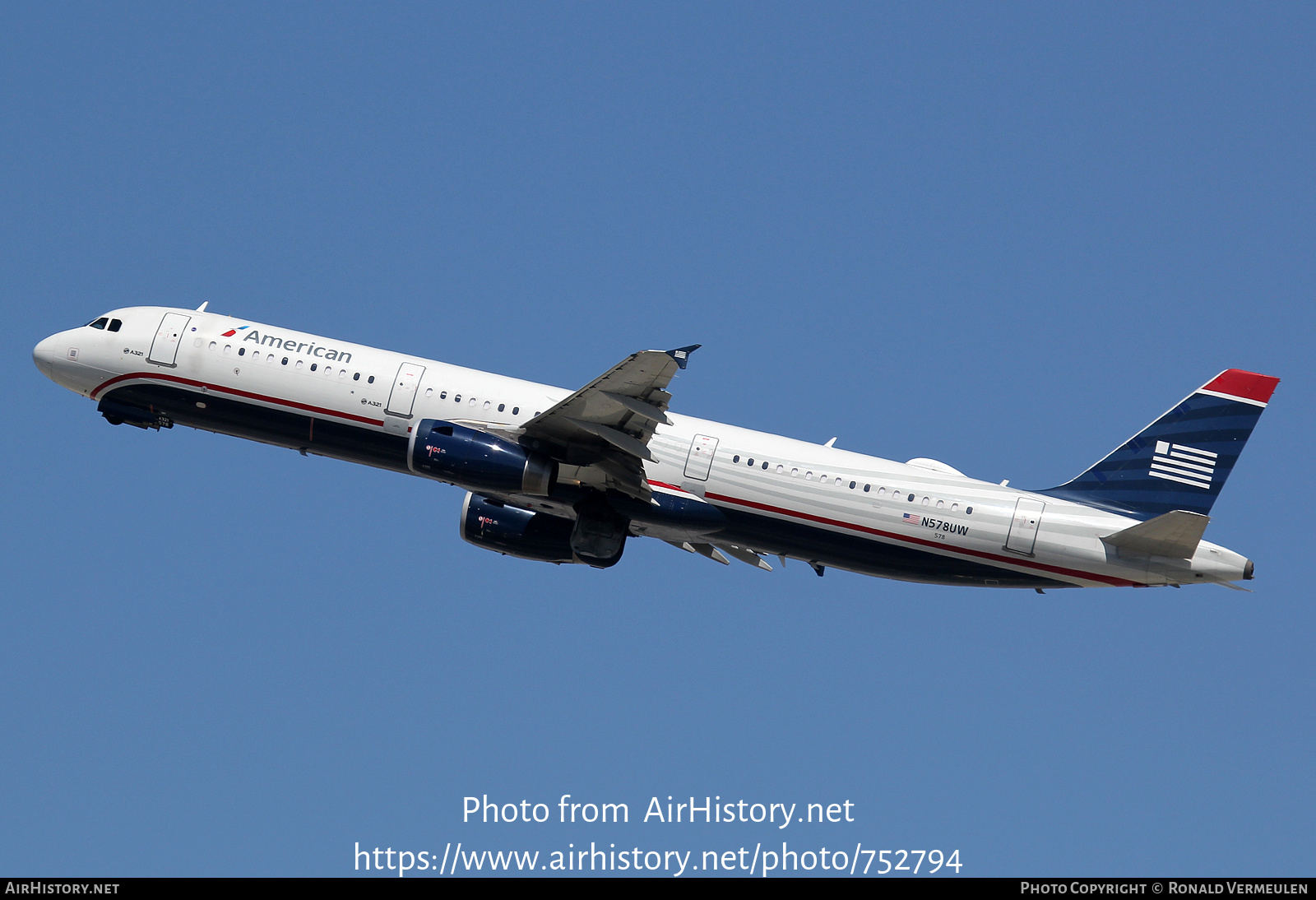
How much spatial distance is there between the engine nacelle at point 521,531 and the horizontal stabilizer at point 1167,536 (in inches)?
622

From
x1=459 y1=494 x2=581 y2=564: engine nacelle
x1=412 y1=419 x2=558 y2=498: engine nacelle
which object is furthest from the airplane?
x1=459 y1=494 x2=581 y2=564: engine nacelle

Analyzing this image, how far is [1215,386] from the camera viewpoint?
129 feet

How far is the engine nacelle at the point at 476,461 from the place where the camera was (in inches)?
1471

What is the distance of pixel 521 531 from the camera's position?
42.1 m

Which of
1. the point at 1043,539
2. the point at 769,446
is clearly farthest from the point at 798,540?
the point at 1043,539

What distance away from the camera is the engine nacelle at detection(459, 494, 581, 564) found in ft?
138

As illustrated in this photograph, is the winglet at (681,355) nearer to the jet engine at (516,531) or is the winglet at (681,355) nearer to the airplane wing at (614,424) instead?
the airplane wing at (614,424)

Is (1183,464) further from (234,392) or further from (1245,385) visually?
(234,392)

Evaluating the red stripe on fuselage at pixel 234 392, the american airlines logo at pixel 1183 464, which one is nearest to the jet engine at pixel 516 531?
the red stripe on fuselage at pixel 234 392

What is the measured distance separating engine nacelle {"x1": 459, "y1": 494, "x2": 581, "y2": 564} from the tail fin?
14.4 m

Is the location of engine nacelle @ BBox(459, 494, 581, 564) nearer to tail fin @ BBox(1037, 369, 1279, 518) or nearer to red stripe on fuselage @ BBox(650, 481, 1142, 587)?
red stripe on fuselage @ BBox(650, 481, 1142, 587)

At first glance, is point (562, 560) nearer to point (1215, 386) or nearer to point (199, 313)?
point (199, 313)

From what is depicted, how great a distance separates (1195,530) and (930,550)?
6944 mm
